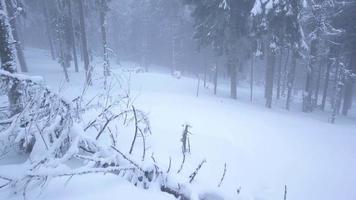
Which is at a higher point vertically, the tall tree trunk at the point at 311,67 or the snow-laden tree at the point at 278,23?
the snow-laden tree at the point at 278,23

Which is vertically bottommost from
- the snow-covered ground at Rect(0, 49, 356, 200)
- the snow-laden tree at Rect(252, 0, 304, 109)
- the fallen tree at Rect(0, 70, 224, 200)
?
the snow-covered ground at Rect(0, 49, 356, 200)

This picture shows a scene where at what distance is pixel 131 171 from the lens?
335 cm

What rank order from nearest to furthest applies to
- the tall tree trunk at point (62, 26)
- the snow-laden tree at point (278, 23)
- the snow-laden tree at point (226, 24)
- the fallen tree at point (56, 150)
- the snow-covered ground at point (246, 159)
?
1. the fallen tree at point (56, 150)
2. the snow-covered ground at point (246, 159)
3. the snow-laden tree at point (278, 23)
4. the snow-laden tree at point (226, 24)
5. the tall tree trunk at point (62, 26)

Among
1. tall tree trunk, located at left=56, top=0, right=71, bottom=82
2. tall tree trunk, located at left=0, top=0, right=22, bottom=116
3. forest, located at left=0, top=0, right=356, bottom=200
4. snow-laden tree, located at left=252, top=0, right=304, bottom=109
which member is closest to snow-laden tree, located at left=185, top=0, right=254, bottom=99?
forest, located at left=0, top=0, right=356, bottom=200

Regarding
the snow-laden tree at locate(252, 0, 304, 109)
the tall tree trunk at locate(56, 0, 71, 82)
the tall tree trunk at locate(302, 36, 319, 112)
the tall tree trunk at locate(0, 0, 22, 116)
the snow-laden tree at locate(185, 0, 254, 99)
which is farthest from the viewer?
the tall tree trunk at locate(302, 36, 319, 112)

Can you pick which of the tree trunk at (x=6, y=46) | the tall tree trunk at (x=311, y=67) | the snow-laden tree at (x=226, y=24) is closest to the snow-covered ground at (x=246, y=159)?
the tree trunk at (x=6, y=46)

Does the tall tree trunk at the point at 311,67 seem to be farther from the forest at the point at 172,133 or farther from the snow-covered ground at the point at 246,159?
the snow-covered ground at the point at 246,159

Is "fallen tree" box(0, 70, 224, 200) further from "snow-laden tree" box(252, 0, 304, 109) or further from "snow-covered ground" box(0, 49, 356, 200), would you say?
"snow-laden tree" box(252, 0, 304, 109)

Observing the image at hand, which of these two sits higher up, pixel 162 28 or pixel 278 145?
pixel 162 28

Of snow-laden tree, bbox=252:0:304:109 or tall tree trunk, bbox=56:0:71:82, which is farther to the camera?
tall tree trunk, bbox=56:0:71:82

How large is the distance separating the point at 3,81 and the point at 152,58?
53.4m

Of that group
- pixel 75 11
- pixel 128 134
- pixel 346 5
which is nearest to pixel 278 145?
pixel 128 134

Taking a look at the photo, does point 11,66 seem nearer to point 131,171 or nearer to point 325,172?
point 131,171

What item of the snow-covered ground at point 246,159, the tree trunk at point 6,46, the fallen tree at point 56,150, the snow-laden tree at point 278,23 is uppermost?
the snow-laden tree at point 278,23
